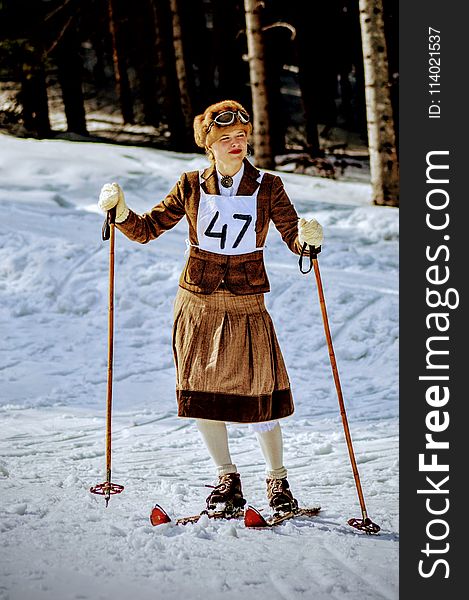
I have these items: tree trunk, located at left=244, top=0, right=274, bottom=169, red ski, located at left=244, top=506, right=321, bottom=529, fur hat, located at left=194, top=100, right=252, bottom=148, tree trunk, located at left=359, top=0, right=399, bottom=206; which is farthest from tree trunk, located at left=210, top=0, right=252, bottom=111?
red ski, located at left=244, top=506, right=321, bottom=529

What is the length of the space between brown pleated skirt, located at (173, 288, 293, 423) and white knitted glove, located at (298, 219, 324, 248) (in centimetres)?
36

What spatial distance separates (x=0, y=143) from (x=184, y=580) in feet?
33.4

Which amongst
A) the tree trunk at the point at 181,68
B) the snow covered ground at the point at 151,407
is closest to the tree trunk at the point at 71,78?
the tree trunk at the point at 181,68

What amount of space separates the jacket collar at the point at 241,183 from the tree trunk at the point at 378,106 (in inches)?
266

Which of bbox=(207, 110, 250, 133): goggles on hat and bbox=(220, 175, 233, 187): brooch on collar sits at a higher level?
bbox=(207, 110, 250, 133): goggles on hat

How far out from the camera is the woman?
4.46 metres

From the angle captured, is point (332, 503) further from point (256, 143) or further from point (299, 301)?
point (256, 143)

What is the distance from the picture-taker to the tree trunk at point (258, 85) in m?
11.8

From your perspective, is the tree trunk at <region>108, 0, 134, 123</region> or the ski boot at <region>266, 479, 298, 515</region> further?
the tree trunk at <region>108, 0, 134, 123</region>

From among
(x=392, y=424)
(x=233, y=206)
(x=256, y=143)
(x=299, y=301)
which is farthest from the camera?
(x=256, y=143)

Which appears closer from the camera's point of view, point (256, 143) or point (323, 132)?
point (256, 143)

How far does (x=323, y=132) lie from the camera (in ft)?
65.5

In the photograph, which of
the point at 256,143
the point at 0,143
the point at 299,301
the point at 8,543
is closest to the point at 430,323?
the point at 8,543

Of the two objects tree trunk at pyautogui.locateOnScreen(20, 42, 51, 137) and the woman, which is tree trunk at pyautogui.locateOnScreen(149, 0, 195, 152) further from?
the woman
